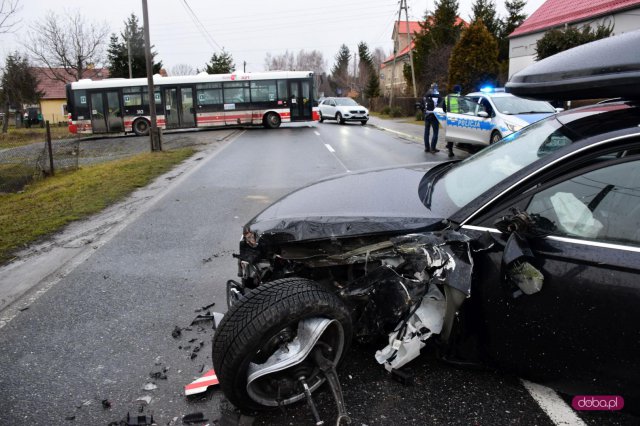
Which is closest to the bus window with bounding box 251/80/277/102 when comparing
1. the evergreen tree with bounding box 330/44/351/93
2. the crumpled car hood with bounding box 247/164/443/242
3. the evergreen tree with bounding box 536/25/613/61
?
the evergreen tree with bounding box 536/25/613/61

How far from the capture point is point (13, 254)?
18.7 feet

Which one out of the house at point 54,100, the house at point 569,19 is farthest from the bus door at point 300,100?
the house at point 54,100

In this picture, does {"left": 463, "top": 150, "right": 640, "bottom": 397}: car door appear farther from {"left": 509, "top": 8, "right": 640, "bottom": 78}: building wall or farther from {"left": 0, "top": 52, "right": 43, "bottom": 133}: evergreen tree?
Result: {"left": 0, "top": 52, "right": 43, "bottom": 133}: evergreen tree

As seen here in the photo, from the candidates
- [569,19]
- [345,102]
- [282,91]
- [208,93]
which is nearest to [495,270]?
[569,19]

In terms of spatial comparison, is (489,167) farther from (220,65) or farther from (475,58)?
(220,65)

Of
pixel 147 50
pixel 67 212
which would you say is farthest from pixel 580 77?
pixel 147 50

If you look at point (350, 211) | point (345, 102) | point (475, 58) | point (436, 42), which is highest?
point (436, 42)

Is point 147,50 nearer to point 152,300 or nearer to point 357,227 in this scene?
point 152,300

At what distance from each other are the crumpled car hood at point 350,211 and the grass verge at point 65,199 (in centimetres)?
383

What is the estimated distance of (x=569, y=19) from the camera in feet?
76.5

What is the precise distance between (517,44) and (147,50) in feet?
65.5

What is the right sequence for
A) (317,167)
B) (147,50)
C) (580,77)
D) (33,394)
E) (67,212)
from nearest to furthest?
(580,77) < (33,394) < (67,212) < (317,167) < (147,50)

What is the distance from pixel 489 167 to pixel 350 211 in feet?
3.09

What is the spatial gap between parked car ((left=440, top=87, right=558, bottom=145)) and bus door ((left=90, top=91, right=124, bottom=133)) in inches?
768
